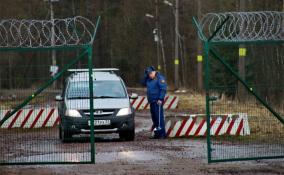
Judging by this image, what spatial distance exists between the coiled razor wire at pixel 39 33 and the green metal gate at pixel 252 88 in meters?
2.19

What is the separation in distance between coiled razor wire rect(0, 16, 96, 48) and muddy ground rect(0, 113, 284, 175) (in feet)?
7.23

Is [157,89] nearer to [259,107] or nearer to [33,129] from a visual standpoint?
[33,129]

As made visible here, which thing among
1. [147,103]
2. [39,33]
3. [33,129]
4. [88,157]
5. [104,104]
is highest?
[39,33]

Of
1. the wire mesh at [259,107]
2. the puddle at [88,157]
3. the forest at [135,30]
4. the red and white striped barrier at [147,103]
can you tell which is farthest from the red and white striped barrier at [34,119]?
the forest at [135,30]

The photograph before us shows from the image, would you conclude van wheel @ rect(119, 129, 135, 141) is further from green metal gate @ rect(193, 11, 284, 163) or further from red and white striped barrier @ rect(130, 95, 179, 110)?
red and white striped barrier @ rect(130, 95, 179, 110)

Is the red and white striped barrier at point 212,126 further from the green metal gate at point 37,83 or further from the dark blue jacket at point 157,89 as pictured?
the green metal gate at point 37,83

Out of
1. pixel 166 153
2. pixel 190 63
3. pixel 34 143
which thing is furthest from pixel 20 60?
pixel 190 63

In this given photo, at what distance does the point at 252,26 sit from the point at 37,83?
4.09m

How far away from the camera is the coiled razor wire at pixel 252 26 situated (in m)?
13.8

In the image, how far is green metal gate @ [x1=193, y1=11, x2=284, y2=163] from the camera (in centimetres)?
1373

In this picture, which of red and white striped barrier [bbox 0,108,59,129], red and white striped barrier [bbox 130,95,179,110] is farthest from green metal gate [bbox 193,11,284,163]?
red and white striped barrier [bbox 130,95,179,110]

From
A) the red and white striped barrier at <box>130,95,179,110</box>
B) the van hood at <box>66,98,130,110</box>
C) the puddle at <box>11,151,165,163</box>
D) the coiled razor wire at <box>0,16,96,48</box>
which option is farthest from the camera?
the red and white striped barrier at <box>130,95,179,110</box>

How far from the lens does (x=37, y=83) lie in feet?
47.5

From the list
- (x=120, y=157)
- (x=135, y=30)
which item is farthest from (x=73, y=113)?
(x=135, y=30)
